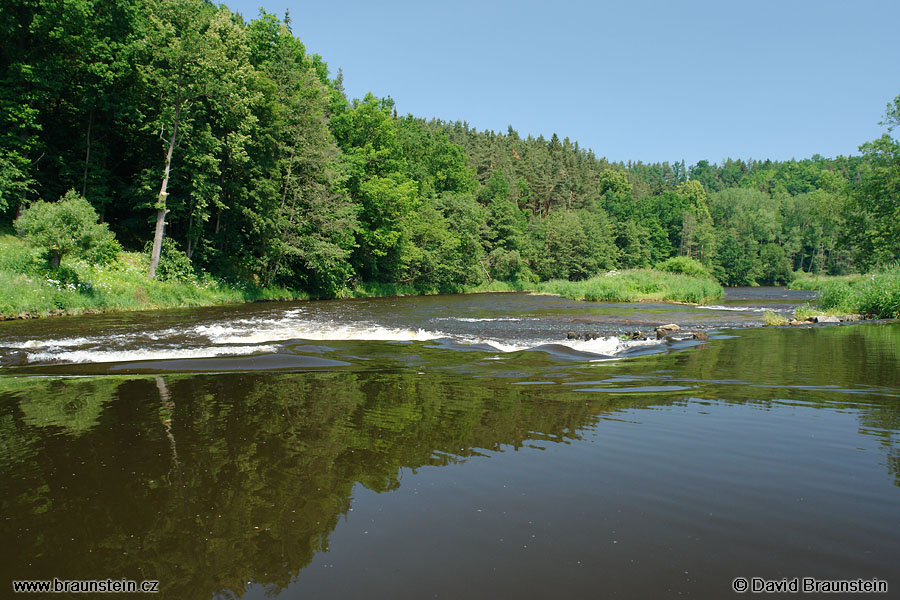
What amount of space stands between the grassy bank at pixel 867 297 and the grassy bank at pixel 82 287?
31.9 metres

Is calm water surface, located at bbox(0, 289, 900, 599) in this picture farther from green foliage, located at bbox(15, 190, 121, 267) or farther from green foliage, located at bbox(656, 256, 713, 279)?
green foliage, located at bbox(656, 256, 713, 279)

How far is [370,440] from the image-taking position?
21.1 feet

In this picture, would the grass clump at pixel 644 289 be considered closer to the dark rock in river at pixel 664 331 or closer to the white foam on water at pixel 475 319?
the white foam on water at pixel 475 319

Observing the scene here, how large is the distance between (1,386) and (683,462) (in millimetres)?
11485

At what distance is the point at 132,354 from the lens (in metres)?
12.9

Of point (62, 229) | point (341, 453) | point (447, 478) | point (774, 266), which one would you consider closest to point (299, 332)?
point (62, 229)

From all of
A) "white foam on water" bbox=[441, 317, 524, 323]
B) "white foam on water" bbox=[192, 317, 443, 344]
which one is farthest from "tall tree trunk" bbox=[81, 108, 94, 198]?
"white foam on water" bbox=[441, 317, 524, 323]

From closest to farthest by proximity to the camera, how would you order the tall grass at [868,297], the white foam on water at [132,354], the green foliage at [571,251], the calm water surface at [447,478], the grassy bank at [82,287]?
the calm water surface at [447,478] < the white foam on water at [132,354] < the grassy bank at [82,287] < the tall grass at [868,297] < the green foliage at [571,251]

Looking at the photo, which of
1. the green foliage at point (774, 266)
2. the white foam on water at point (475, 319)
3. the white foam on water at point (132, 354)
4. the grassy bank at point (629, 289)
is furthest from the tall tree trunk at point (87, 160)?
the green foliage at point (774, 266)

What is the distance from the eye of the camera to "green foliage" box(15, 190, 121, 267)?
20.0 m

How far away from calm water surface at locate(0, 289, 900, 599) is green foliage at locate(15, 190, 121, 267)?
11.4m

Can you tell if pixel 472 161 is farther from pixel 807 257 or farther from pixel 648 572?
pixel 648 572

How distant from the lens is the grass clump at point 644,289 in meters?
43.8

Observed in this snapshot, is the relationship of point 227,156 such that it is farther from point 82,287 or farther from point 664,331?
point 664,331
